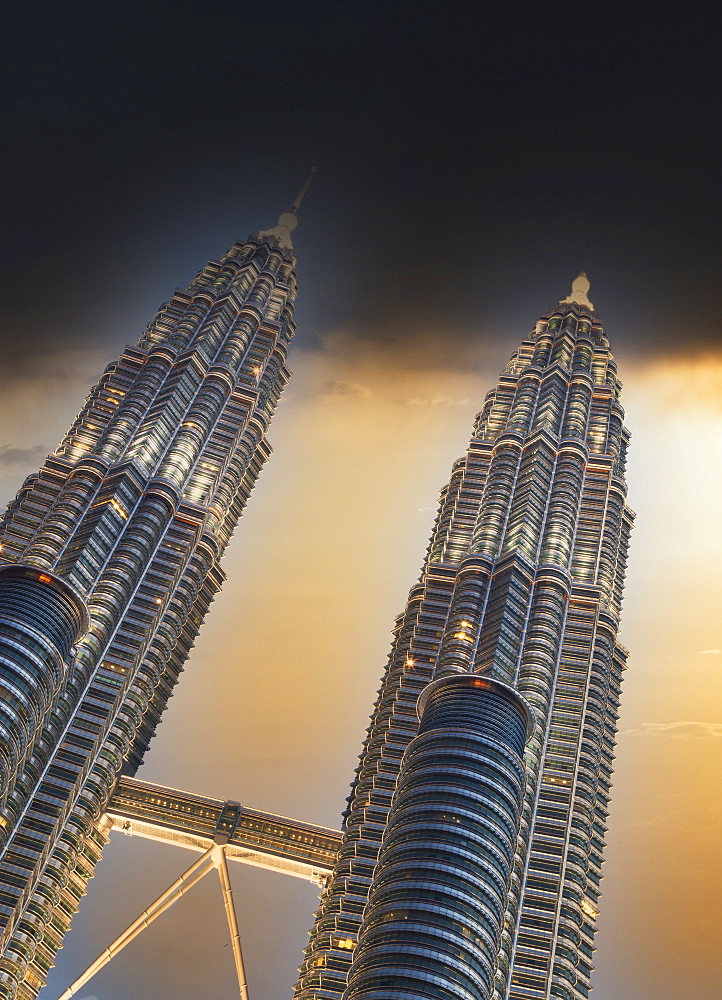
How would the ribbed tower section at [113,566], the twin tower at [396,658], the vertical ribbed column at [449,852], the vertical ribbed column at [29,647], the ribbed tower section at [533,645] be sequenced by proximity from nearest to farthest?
1. the vertical ribbed column at [449,852]
2. the twin tower at [396,658]
3. the vertical ribbed column at [29,647]
4. the ribbed tower section at [533,645]
5. the ribbed tower section at [113,566]

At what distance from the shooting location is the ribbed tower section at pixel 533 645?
111 meters

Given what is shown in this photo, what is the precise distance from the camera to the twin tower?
107 m

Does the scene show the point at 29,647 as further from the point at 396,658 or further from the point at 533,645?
the point at 533,645

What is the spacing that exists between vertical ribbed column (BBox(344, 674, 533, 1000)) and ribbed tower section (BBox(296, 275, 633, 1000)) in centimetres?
70

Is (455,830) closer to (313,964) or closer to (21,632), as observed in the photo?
(313,964)

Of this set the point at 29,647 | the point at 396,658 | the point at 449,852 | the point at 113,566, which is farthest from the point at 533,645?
the point at 29,647

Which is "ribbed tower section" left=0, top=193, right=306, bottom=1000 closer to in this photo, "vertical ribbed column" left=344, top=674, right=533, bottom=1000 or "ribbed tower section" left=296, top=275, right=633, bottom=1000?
"ribbed tower section" left=296, top=275, right=633, bottom=1000

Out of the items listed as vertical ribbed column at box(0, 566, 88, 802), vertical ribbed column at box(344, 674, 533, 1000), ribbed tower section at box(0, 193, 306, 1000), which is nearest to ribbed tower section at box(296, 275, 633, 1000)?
vertical ribbed column at box(344, 674, 533, 1000)

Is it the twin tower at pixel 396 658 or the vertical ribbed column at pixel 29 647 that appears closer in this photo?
the twin tower at pixel 396 658

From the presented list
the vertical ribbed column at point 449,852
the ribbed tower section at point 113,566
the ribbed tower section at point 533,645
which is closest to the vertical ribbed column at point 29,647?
the ribbed tower section at point 113,566

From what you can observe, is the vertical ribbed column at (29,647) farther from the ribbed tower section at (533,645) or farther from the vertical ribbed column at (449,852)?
the vertical ribbed column at (449,852)

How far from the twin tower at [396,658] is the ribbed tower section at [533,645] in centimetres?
27

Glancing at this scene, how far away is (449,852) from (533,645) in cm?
3638

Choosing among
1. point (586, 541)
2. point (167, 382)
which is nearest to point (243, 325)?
point (167, 382)
